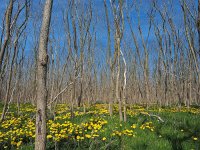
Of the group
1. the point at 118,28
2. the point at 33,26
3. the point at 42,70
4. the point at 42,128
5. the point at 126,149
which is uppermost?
the point at 33,26

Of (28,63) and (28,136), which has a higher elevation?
(28,63)

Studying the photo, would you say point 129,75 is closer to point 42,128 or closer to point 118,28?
point 118,28

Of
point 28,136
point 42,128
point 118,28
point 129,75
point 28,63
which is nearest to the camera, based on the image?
point 42,128

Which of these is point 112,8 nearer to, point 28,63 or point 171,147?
point 171,147

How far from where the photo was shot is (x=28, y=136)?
19.3 feet

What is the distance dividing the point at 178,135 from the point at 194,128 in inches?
40.6

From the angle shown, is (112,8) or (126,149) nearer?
(126,149)

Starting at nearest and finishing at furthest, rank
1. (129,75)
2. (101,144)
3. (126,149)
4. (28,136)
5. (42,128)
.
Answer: (42,128)
(126,149)
(101,144)
(28,136)
(129,75)

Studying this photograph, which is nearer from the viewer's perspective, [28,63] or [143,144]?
[143,144]

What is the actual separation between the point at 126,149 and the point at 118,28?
3.69 m

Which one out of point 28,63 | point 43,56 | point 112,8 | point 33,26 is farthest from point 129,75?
point 43,56

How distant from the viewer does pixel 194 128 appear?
248 inches

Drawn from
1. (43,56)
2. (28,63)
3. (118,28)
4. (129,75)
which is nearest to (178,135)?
(118,28)

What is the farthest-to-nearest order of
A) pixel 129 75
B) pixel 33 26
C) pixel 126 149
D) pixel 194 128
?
pixel 129 75, pixel 33 26, pixel 194 128, pixel 126 149
